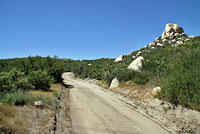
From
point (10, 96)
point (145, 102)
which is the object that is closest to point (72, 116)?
point (10, 96)

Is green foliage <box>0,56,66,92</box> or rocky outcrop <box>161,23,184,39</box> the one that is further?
rocky outcrop <box>161,23,184,39</box>

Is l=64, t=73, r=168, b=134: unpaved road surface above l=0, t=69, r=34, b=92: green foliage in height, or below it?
below

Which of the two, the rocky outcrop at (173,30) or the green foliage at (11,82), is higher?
the rocky outcrop at (173,30)

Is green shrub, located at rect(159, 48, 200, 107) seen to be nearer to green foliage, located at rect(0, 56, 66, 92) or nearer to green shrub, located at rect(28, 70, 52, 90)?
green foliage, located at rect(0, 56, 66, 92)

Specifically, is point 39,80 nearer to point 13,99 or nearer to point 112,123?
point 13,99

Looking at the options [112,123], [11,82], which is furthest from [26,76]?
[112,123]

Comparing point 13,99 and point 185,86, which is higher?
point 185,86

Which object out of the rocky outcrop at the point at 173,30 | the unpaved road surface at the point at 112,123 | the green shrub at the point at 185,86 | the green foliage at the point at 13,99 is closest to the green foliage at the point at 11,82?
the green foliage at the point at 13,99

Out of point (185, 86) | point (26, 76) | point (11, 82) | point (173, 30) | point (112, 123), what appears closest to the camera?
point (112, 123)

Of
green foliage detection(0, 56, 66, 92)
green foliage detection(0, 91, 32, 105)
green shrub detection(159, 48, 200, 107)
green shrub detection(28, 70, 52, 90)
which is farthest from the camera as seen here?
green shrub detection(28, 70, 52, 90)

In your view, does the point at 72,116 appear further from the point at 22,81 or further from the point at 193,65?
the point at 193,65

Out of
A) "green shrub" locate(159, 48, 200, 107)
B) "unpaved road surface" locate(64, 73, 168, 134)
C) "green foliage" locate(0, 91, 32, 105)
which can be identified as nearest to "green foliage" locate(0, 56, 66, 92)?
"green foliage" locate(0, 91, 32, 105)

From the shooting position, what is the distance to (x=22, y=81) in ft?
34.2

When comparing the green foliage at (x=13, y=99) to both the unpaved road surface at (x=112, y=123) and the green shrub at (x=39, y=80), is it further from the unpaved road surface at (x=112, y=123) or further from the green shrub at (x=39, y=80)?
the green shrub at (x=39, y=80)
